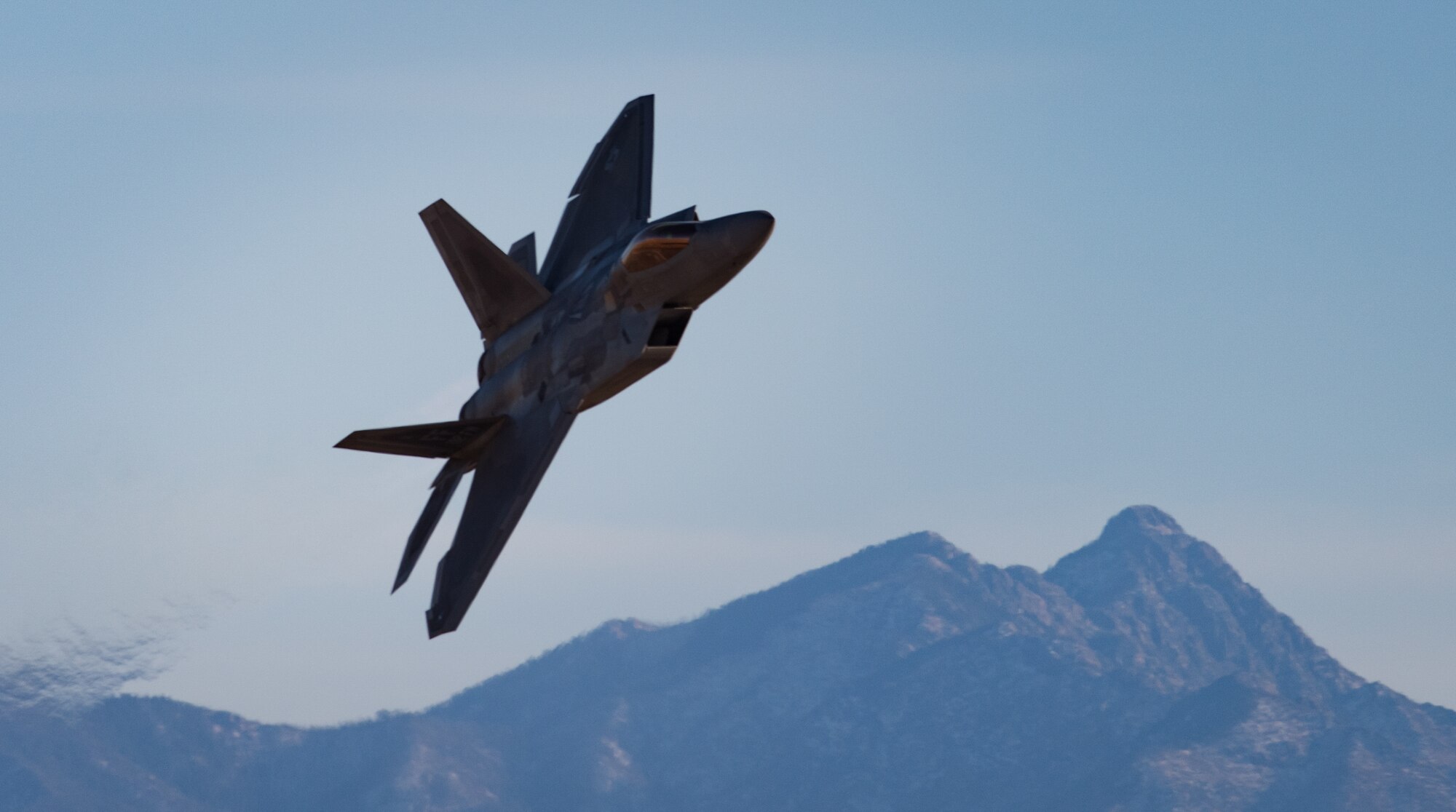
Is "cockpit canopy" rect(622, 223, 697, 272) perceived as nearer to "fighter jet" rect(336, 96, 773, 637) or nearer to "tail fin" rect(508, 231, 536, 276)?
"fighter jet" rect(336, 96, 773, 637)

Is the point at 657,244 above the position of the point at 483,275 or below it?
below

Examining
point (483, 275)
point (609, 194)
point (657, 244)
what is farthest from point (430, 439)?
point (609, 194)

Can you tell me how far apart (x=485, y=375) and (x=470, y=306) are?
2100 mm

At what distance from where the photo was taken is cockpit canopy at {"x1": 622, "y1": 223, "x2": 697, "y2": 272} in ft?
134

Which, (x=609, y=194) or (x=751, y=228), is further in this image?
(x=609, y=194)

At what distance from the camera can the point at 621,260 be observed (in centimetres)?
4181

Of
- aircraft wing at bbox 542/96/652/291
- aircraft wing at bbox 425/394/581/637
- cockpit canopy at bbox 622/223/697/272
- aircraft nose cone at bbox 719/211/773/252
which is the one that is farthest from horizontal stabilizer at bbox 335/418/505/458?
aircraft nose cone at bbox 719/211/773/252

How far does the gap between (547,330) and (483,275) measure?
345 cm

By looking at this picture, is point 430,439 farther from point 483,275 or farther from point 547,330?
point 483,275

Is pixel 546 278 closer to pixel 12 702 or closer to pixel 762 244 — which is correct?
pixel 762 244

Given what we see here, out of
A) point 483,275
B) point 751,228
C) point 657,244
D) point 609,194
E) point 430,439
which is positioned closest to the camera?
point 751,228

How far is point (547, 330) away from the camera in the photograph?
44406mm

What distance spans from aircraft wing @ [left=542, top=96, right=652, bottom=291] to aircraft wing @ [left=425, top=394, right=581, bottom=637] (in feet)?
17.8

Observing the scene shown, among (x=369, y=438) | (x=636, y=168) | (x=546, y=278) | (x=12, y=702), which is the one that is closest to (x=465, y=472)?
(x=369, y=438)
